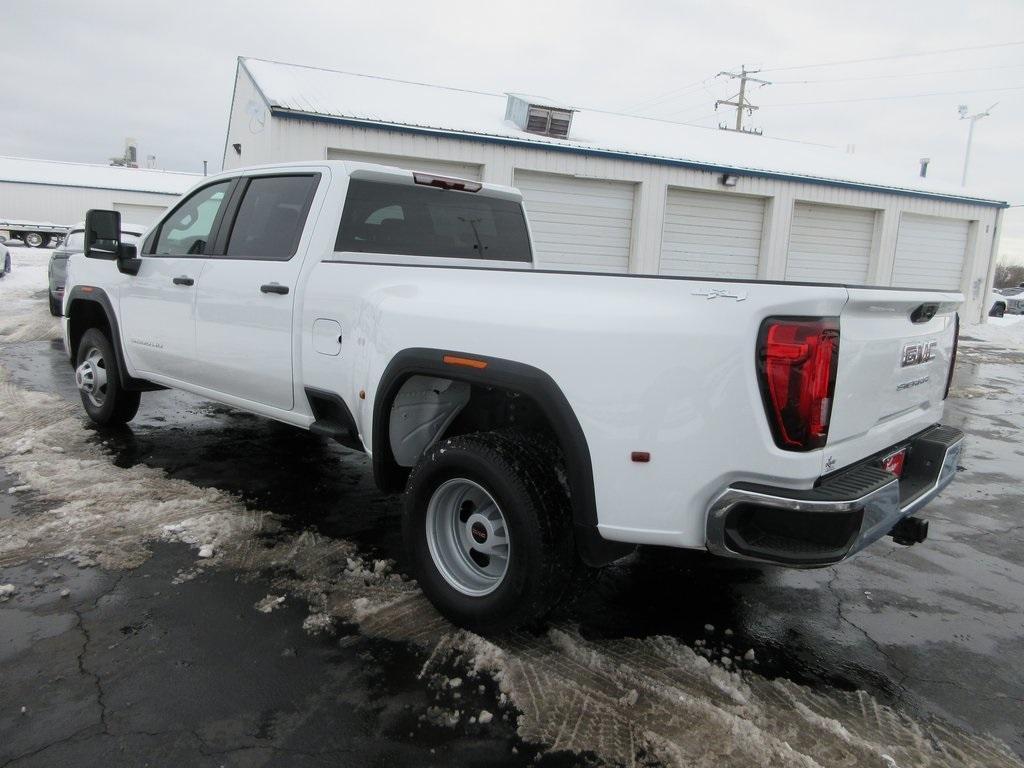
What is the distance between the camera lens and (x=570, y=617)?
338cm

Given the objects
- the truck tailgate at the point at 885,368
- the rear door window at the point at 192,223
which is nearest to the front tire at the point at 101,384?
the rear door window at the point at 192,223

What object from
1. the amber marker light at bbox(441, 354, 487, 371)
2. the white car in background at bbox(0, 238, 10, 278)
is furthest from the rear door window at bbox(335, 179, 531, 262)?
the white car in background at bbox(0, 238, 10, 278)

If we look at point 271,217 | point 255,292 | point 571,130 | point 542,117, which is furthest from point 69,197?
point 255,292

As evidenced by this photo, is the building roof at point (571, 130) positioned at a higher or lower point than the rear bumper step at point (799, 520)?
higher

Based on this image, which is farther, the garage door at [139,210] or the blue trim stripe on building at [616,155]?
the garage door at [139,210]

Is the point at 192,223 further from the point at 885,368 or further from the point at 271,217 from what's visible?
the point at 885,368

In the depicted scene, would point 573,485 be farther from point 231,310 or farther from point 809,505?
point 231,310

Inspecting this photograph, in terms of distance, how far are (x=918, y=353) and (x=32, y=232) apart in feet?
145

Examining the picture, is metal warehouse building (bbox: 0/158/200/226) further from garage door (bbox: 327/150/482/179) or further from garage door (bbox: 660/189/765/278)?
garage door (bbox: 660/189/765/278)

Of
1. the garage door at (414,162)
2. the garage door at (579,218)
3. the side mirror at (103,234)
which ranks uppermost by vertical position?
the garage door at (414,162)

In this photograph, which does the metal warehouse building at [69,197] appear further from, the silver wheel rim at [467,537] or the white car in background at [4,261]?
the silver wheel rim at [467,537]

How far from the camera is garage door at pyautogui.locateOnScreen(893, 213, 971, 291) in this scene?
19.0m

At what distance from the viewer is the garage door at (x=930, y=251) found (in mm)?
19016

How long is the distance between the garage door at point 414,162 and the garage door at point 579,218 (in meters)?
1.05
